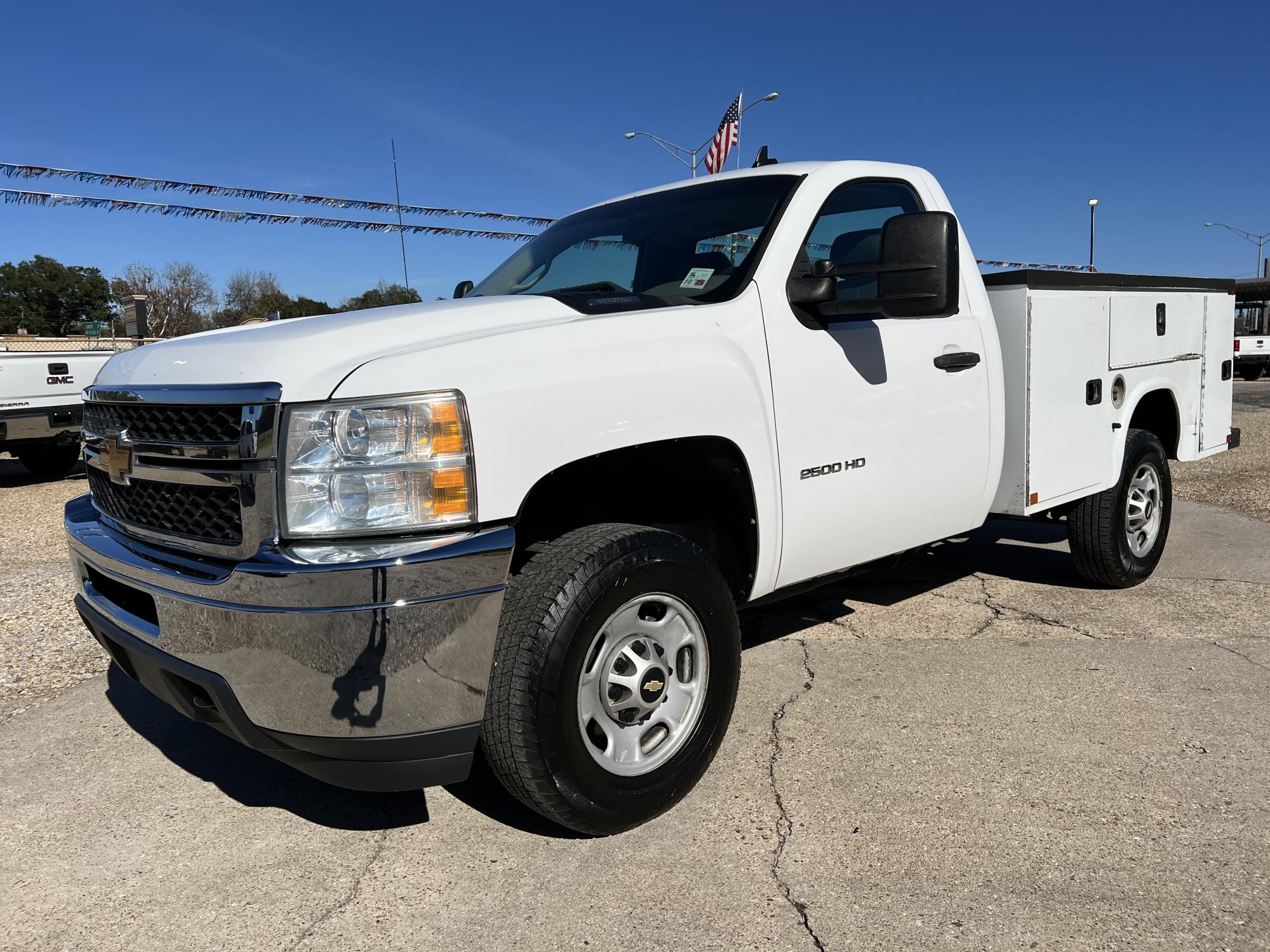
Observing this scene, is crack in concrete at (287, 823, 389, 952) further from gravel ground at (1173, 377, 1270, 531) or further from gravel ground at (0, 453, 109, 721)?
gravel ground at (1173, 377, 1270, 531)

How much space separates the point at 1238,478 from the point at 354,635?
9707 mm

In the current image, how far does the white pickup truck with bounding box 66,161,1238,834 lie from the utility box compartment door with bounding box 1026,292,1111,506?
0.17 ft

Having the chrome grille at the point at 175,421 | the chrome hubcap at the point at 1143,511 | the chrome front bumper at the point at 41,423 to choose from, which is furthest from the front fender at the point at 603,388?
the chrome front bumper at the point at 41,423

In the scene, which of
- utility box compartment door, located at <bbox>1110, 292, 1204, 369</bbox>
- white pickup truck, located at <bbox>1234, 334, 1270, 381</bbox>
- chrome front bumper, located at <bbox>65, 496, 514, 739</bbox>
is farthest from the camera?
white pickup truck, located at <bbox>1234, 334, 1270, 381</bbox>

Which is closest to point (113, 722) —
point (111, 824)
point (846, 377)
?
point (111, 824)

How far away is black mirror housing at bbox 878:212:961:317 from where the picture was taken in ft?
9.62

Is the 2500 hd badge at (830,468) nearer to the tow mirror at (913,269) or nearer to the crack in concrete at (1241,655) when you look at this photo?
the tow mirror at (913,269)

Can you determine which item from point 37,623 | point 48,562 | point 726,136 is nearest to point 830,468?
point 37,623

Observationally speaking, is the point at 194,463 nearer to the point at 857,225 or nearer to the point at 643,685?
the point at 643,685

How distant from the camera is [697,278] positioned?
128 inches

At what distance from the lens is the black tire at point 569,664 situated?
2.36m

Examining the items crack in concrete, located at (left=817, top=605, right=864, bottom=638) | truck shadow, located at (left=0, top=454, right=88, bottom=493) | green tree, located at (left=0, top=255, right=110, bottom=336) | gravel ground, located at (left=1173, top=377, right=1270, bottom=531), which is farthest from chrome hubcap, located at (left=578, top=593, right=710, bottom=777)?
green tree, located at (left=0, top=255, right=110, bottom=336)

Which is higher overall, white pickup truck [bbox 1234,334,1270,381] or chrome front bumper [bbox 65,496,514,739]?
chrome front bumper [bbox 65,496,514,739]

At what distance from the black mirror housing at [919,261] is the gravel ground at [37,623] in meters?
3.80
